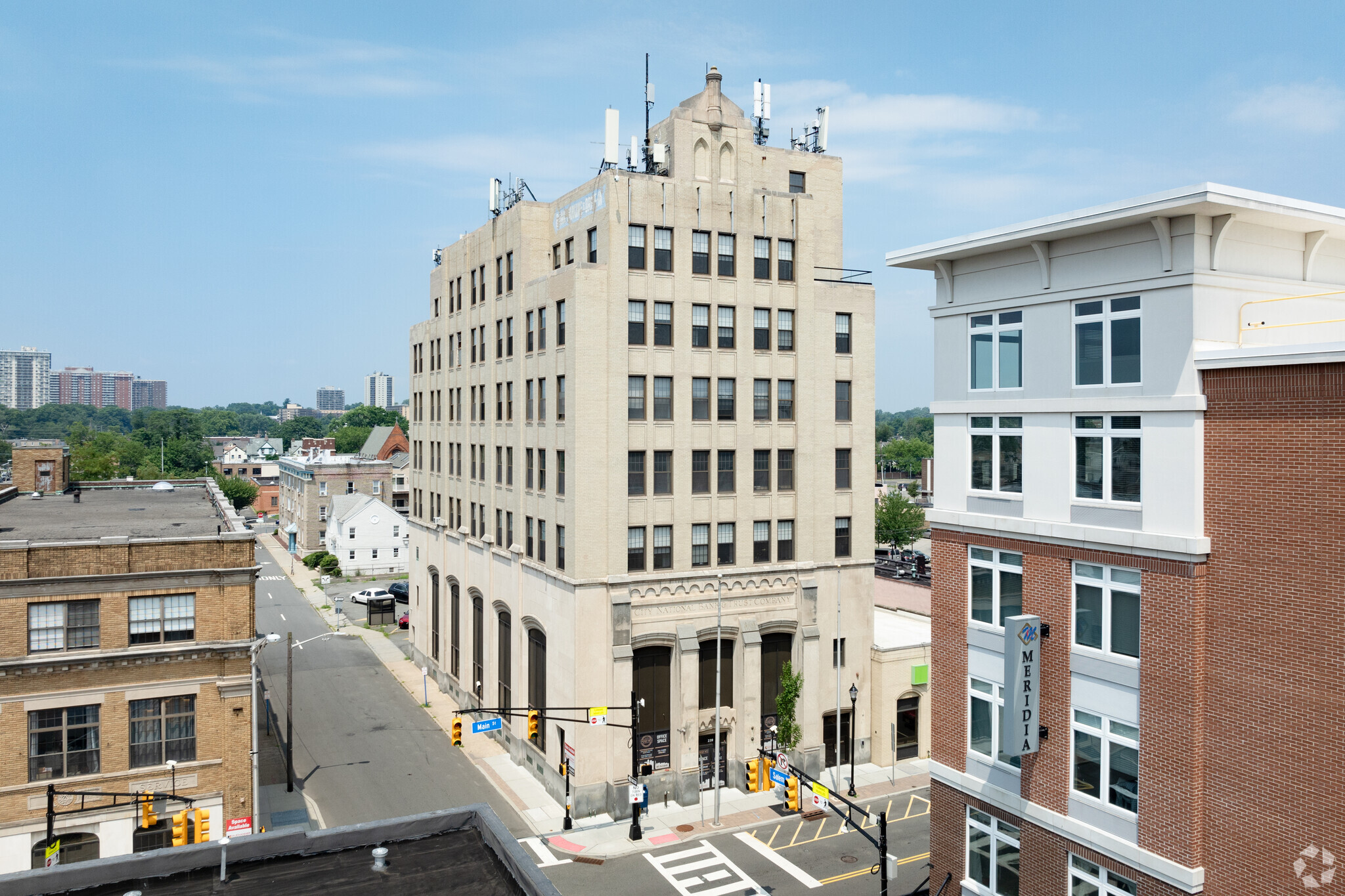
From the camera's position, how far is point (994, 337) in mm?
22297

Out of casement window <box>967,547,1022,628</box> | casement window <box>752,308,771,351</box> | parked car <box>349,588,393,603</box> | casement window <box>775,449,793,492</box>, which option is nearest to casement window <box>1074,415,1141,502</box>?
casement window <box>967,547,1022,628</box>

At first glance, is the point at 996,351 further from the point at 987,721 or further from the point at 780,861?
the point at 780,861

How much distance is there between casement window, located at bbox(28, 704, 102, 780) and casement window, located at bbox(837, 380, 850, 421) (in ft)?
102

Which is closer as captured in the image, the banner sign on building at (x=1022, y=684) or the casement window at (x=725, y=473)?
the banner sign on building at (x=1022, y=684)

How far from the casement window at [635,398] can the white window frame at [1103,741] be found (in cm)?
2295

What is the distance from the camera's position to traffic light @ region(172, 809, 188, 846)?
27086 millimetres

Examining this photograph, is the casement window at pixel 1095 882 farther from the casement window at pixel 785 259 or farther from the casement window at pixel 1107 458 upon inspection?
the casement window at pixel 785 259

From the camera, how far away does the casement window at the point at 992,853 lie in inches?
856

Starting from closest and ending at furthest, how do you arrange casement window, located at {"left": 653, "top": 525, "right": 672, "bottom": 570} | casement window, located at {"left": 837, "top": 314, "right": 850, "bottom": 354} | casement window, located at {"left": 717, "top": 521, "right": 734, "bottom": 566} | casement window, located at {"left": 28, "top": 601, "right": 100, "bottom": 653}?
casement window, located at {"left": 28, "top": 601, "right": 100, "bottom": 653} < casement window, located at {"left": 653, "top": 525, "right": 672, "bottom": 570} < casement window, located at {"left": 717, "top": 521, "right": 734, "bottom": 566} < casement window, located at {"left": 837, "top": 314, "right": 850, "bottom": 354}

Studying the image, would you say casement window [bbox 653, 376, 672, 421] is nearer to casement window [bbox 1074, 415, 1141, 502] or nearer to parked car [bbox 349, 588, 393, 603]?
casement window [bbox 1074, 415, 1141, 502]

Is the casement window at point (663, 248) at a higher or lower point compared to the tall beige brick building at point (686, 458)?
higher

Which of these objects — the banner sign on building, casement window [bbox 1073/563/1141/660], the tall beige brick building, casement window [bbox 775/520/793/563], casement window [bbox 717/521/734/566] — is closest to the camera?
casement window [bbox 1073/563/1141/660]

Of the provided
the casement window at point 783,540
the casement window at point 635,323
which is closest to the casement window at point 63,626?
the casement window at point 635,323

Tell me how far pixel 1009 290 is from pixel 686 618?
22455mm
